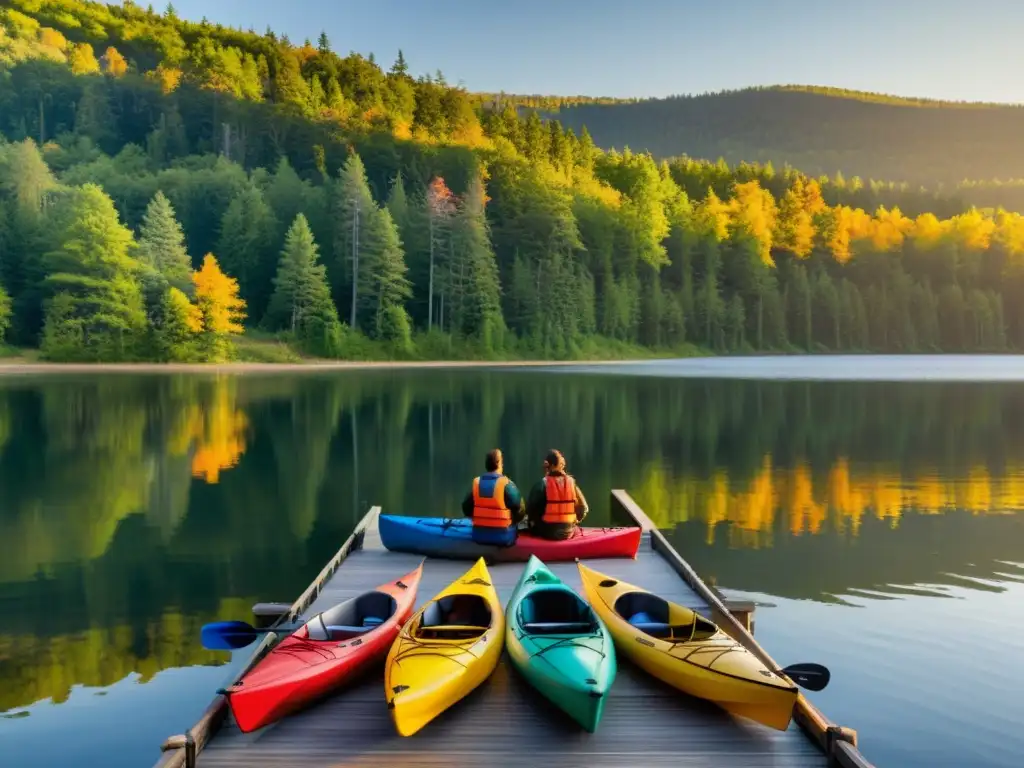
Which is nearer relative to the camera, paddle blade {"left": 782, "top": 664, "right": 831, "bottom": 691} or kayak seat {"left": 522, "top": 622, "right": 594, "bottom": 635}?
paddle blade {"left": 782, "top": 664, "right": 831, "bottom": 691}

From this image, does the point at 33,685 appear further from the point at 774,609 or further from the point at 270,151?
the point at 270,151

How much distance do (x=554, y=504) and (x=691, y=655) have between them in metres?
4.81

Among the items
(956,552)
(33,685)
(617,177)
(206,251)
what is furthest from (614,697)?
(617,177)

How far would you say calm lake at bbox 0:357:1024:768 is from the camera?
329 inches

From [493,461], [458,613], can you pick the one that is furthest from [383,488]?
[458,613]

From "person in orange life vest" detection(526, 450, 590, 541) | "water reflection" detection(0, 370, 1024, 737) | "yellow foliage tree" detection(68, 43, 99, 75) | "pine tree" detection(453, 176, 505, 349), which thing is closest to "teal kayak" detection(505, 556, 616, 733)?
"person in orange life vest" detection(526, 450, 590, 541)

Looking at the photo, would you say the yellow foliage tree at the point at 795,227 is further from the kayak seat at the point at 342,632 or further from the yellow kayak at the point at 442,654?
the kayak seat at the point at 342,632

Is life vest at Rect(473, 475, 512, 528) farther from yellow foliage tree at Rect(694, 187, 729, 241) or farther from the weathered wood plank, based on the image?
yellow foliage tree at Rect(694, 187, 729, 241)

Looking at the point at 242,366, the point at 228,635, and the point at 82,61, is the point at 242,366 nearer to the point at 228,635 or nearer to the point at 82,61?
the point at 228,635

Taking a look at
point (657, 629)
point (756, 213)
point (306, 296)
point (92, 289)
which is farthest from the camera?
point (756, 213)

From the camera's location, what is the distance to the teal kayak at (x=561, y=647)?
638cm

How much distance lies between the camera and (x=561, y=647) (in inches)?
279

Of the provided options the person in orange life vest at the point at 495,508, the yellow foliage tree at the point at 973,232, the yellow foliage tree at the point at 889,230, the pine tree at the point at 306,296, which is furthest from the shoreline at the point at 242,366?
the yellow foliage tree at the point at 973,232

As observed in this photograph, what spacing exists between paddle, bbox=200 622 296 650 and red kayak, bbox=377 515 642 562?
406 centimetres
